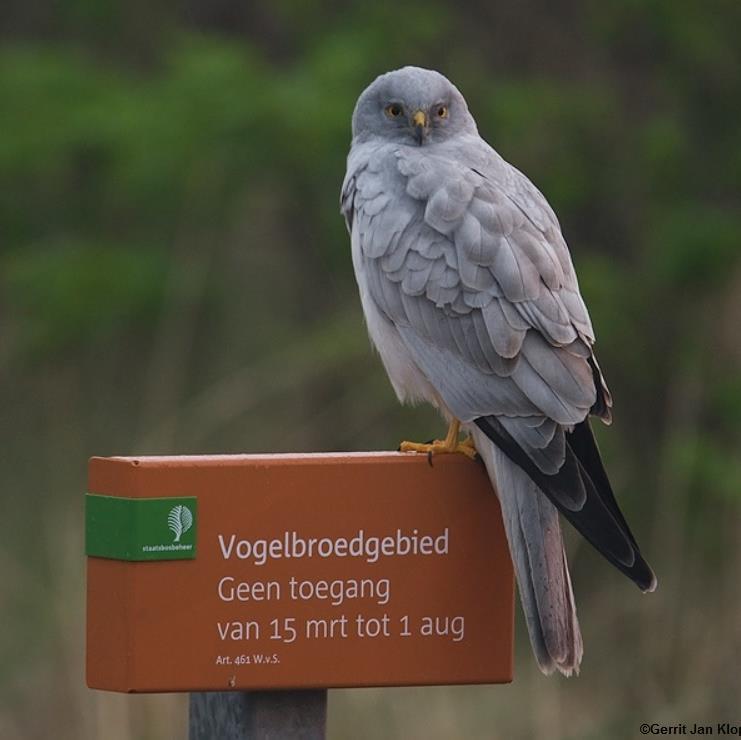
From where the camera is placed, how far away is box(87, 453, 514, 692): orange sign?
8.20ft

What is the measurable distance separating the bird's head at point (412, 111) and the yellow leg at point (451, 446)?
1046 millimetres

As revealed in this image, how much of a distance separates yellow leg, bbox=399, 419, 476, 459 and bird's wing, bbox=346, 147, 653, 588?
57mm

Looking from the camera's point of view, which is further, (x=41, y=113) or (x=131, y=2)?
(x=131, y=2)

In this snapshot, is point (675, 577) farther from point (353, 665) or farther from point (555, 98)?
point (353, 665)

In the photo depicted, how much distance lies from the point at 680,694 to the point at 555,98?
12.0 ft

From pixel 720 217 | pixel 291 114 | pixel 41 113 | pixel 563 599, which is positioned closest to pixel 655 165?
pixel 720 217

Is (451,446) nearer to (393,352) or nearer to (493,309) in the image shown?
(493,309)

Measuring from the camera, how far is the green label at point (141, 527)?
2.49 meters

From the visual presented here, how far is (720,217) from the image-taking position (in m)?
7.34

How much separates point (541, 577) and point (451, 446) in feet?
1.50

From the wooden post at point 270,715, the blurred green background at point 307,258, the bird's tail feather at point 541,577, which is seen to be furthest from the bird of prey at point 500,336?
the blurred green background at point 307,258

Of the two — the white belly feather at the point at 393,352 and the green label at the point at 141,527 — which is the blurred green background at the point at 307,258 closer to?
the white belly feather at the point at 393,352

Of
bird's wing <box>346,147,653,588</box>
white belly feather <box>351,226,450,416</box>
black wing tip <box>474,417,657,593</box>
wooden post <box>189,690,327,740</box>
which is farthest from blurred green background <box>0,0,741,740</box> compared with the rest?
wooden post <box>189,690,327,740</box>

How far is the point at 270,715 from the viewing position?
268 centimetres
